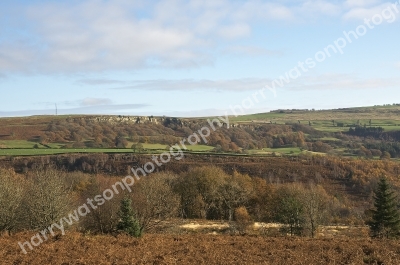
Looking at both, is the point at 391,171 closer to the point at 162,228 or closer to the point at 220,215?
the point at 220,215

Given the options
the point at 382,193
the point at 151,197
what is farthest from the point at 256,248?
the point at 382,193

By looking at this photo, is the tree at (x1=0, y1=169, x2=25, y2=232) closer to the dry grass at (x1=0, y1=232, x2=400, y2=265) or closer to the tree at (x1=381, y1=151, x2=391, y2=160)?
the dry grass at (x1=0, y1=232, x2=400, y2=265)

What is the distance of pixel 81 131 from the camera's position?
14750 cm

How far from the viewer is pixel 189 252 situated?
68.8 ft

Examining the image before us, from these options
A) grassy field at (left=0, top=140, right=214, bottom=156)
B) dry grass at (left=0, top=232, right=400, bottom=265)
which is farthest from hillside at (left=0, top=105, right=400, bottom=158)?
dry grass at (left=0, top=232, right=400, bottom=265)

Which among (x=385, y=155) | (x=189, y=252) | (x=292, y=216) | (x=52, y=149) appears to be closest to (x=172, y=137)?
(x=52, y=149)

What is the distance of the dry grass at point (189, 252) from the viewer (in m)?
18.7

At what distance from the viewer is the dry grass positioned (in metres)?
18.7

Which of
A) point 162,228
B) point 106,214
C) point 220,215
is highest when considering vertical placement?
point 106,214

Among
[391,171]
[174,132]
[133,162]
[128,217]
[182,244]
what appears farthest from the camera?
[174,132]

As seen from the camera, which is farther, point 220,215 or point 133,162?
point 133,162

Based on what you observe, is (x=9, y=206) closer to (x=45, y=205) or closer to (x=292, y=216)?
(x=45, y=205)

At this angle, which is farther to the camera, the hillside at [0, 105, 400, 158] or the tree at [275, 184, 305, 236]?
the hillside at [0, 105, 400, 158]

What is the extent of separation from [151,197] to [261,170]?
7693 centimetres
